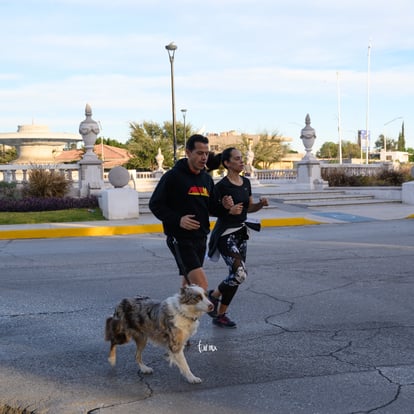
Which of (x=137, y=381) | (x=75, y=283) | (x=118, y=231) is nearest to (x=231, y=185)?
(x=137, y=381)

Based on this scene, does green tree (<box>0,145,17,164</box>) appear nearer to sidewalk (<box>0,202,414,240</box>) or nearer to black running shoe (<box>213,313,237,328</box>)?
sidewalk (<box>0,202,414,240</box>)

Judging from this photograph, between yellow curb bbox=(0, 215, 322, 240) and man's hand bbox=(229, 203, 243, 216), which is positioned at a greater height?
man's hand bbox=(229, 203, 243, 216)

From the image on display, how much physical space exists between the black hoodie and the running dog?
820mm

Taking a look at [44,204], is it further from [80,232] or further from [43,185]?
[80,232]

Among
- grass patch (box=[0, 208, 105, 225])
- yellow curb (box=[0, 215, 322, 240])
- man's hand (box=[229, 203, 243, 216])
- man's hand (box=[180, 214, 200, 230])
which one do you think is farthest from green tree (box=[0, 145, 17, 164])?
man's hand (box=[180, 214, 200, 230])

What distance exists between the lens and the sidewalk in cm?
1535

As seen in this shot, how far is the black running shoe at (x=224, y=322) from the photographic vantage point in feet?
20.4

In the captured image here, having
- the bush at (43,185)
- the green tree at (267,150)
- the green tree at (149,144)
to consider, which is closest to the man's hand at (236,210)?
the bush at (43,185)

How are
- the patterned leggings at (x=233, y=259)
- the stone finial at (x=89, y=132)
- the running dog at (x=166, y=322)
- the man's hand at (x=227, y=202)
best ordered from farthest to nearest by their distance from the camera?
1. the stone finial at (x=89, y=132)
2. the patterned leggings at (x=233, y=259)
3. the man's hand at (x=227, y=202)
4. the running dog at (x=166, y=322)

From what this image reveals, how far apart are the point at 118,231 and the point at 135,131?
54.8 meters

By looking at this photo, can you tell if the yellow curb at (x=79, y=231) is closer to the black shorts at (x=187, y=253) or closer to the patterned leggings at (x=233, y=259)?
the patterned leggings at (x=233, y=259)

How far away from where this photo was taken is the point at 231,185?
6.03 meters

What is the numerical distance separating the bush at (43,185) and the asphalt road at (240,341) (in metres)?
10.1

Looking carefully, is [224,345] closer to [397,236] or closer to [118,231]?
[397,236]
